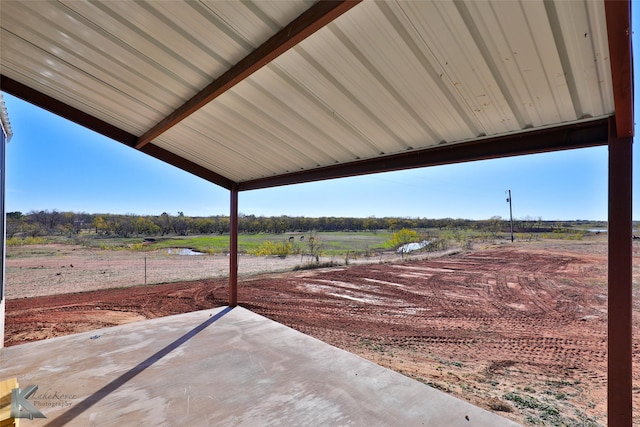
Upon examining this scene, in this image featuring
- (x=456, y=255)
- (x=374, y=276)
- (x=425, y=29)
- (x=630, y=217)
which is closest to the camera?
(x=425, y=29)

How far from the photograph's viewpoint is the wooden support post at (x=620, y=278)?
5.00ft

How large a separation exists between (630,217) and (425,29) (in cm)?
157

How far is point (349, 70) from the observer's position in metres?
1.71

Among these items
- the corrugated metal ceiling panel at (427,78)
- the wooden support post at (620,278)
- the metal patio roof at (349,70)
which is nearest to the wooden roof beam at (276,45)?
the metal patio roof at (349,70)

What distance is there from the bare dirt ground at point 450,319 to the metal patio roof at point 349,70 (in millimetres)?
2753

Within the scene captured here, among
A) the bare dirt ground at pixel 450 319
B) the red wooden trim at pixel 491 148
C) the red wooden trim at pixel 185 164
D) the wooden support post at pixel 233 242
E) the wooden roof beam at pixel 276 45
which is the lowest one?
the bare dirt ground at pixel 450 319

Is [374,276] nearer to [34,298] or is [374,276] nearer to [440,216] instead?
[34,298]

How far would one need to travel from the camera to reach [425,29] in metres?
1.33

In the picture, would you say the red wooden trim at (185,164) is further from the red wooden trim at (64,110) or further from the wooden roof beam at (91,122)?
the red wooden trim at (64,110)

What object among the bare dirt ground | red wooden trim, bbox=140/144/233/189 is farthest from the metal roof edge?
the bare dirt ground

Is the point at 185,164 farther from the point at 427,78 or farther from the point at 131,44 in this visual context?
the point at 427,78

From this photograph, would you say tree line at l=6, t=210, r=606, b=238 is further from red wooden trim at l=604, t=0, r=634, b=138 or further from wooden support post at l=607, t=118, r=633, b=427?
wooden support post at l=607, t=118, r=633, b=427

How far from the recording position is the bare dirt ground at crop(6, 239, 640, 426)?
129 inches

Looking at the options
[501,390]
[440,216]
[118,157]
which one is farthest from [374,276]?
[440,216]
